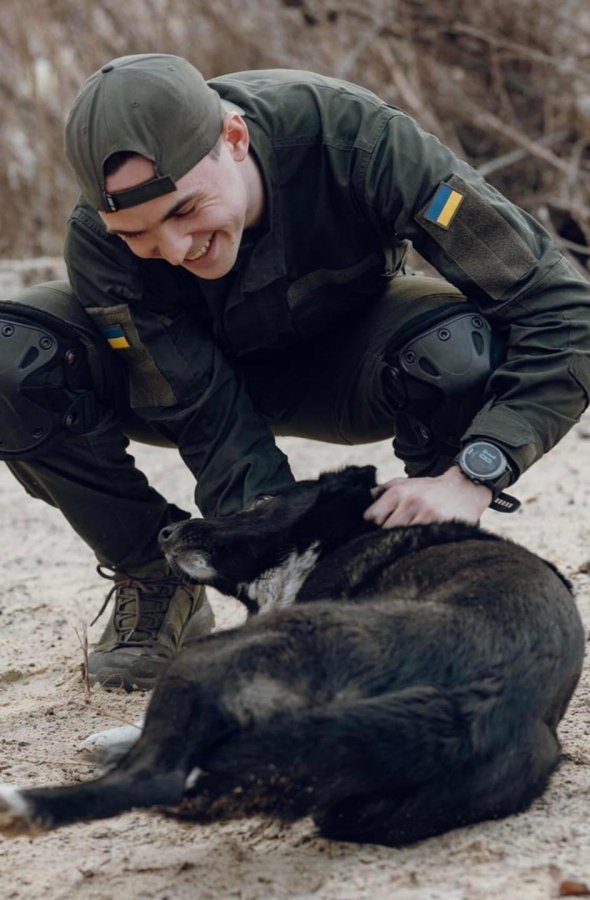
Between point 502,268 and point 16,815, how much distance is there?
1877 millimetres

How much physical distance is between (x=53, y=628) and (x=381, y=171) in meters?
1.98

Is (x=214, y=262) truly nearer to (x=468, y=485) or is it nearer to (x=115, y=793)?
(x=468, y=485)

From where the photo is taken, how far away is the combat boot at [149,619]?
374 centimetres

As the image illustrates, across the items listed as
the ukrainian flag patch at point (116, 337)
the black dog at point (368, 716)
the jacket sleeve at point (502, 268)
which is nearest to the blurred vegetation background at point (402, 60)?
the jacket sleeve at point (502, 268)

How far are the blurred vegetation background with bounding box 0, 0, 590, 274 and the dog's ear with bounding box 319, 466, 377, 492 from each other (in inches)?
186

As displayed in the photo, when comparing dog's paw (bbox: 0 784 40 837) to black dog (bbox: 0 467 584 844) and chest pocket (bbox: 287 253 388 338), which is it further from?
chest pocket (bbox: 287 253 388 338)

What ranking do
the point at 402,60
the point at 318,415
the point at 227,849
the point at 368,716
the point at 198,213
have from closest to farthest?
the point at 368,716
the point at 227,849
the point at 198,213
the point at 318,415
the point at 402,60

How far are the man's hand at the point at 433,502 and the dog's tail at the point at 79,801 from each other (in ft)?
3.62

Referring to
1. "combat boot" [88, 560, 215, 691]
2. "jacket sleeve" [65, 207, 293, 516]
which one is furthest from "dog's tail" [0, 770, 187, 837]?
"combat boot" [88, 560, 215, 691]

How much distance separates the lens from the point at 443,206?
327 cm

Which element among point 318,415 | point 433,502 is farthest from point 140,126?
point 318,415

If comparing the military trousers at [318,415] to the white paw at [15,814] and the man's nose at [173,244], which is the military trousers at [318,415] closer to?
the man's nose at [173,244]

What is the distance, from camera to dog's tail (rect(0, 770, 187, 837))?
2.10m

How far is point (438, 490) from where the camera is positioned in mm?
3072
